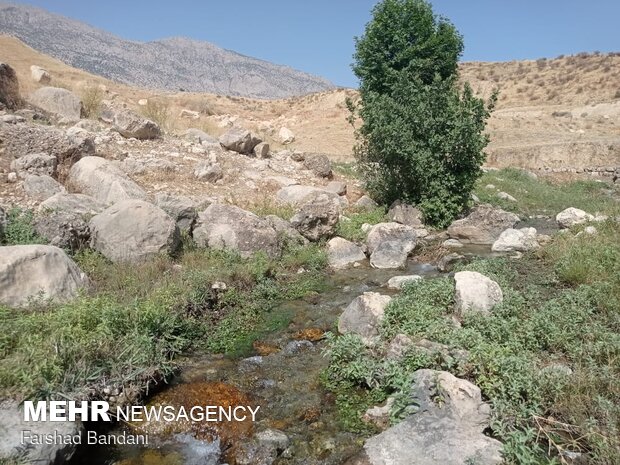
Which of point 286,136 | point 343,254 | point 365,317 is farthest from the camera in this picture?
point 286,136

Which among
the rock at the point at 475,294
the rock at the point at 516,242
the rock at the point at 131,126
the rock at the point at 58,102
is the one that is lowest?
the rock at the point at 475,294

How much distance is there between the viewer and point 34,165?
36.4 feet

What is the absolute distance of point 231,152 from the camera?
57.8 ft

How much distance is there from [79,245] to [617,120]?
33078mm

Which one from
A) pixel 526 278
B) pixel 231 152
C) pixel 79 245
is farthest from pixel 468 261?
pixel 231 152

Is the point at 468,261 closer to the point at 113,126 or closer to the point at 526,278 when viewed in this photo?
the point at 526,278

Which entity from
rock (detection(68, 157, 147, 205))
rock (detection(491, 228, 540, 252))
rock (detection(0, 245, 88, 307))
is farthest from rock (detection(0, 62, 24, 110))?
rock (detection(491, 228, 540, 252))

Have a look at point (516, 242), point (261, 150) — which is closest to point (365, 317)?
point (516, 242)

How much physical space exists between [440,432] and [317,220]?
7.74 m

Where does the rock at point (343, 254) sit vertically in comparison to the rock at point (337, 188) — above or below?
below

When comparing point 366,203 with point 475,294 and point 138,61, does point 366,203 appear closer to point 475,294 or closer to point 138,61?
point 475,294

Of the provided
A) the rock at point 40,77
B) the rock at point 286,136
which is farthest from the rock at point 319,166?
the rock at point 286,136

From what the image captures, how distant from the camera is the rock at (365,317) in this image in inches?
270

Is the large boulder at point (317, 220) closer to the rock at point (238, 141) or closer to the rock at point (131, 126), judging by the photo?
the rock at point (238, 141)
